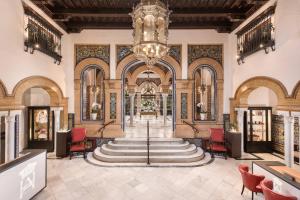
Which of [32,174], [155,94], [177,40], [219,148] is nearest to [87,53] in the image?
[177,40]

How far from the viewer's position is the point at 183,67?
8.59 metres

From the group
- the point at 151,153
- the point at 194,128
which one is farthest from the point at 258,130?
the point at 151,153

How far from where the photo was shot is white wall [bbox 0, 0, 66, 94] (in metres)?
4.84

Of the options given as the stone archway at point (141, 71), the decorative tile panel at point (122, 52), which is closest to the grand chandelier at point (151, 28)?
the decorative tile panel at point (122, 52)

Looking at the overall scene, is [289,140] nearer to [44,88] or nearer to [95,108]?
[95,108]

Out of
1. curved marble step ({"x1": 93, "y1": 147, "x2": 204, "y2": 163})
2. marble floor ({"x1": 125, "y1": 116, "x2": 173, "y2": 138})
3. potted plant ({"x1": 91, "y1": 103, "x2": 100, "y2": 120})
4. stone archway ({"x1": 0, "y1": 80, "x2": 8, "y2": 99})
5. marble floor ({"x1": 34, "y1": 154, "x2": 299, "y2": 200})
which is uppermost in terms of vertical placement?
stone archway ({"x1": 0, "y1": 80, "x2": 8, "y2": 99})

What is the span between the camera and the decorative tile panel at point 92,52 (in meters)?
8.58

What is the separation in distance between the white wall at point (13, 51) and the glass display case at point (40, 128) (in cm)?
271

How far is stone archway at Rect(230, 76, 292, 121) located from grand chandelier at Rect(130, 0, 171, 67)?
3.60 meters

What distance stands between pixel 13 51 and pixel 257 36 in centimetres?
724

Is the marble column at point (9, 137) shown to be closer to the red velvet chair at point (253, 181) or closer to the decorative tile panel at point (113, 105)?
the decorative tile panel at point (113, 105)

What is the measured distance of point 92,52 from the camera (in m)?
8.59

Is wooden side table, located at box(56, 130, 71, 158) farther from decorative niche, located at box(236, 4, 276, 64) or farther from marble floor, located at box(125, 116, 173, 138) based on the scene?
decorative niche, located at box(236, 4, 276, 64)

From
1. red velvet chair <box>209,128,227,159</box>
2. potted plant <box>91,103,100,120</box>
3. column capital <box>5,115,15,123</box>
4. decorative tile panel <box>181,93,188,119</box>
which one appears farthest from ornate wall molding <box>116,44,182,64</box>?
column capital <box>5,115,15,123</box>
